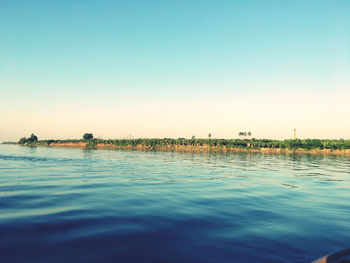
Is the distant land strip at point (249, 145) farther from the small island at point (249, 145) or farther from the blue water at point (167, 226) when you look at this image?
the blue water at point (167, 226)

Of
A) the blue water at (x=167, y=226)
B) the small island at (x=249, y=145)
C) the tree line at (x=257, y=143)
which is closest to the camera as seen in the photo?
the blue water at (x=167, y=226)

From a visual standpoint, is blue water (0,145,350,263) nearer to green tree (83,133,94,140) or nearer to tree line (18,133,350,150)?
tree line (18,133,350,150)

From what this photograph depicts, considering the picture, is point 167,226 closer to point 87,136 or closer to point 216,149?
point 216,149

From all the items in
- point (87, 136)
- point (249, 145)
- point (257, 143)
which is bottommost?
point (249, 145)

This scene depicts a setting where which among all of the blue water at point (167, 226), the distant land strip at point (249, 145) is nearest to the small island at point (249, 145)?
the distant land strip at point (249, 145)

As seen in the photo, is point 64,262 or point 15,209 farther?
point 15,209

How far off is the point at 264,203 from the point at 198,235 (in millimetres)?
6142

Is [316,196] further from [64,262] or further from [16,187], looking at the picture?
[16,187]

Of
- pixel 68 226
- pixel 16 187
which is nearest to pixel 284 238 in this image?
pixel 68 226

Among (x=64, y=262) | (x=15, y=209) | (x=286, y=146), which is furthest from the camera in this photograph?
(x=286, y=146)

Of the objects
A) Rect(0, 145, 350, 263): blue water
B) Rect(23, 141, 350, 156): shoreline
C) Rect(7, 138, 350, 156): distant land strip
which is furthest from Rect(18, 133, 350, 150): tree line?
Rect(0, 145, 350, 263): blue water

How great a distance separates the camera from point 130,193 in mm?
13875

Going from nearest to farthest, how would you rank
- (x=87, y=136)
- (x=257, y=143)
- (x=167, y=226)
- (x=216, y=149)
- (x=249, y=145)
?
(x=167, y=226), (x=257, y=143), (x=249, y=145), (x=216, y=149), (x=87, y=136)

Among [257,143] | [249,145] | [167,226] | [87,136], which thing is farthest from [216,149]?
[87,136]
